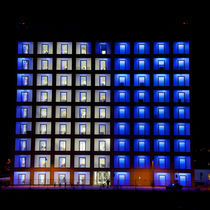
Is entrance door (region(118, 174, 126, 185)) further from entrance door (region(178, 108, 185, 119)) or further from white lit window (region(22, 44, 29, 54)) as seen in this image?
white lit window (region(22, 44, 29, 54))

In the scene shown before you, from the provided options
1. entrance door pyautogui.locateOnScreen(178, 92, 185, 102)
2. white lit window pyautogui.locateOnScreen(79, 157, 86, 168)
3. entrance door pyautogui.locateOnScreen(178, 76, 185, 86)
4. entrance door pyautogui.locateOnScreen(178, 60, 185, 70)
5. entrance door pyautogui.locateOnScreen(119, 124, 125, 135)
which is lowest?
white lit window pyautogui.locateOnScreen(79, 157, 86, 168)

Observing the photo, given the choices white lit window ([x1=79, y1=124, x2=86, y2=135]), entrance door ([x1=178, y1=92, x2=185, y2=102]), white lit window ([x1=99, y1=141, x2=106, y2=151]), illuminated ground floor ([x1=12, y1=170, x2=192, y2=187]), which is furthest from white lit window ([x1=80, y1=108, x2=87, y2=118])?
entrance door ([x1=178, y1=92, x2=185, y2=102])

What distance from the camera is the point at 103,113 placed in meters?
74.4

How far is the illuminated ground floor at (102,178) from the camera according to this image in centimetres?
7144

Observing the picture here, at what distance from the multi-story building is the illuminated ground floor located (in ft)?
0.57

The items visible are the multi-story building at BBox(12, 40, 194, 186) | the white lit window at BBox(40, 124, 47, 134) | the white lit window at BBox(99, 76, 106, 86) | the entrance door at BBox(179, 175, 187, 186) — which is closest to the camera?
the entrance door at BBox(179, 175, 187, 186)

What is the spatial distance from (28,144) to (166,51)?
2976 centimetres

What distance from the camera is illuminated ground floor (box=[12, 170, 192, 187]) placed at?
234 ft

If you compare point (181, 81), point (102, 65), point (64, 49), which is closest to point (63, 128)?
point (102, 65)

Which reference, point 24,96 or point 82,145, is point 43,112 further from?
point 82,145

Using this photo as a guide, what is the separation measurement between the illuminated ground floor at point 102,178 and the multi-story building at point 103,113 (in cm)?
17

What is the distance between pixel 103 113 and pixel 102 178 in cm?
1145
